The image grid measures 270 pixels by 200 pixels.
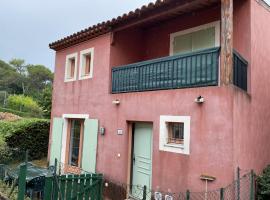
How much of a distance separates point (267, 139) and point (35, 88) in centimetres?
7419

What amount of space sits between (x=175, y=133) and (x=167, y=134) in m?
0.23

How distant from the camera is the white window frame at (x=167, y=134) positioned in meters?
7.30

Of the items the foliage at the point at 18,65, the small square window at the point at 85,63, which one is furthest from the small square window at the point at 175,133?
the foliage at the point at 18,65

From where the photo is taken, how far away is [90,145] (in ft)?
35.5

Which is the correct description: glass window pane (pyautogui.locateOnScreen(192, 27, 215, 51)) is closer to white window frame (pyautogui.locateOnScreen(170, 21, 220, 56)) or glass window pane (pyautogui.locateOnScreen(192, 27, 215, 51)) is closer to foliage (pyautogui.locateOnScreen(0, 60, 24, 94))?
white window frame (pyautogui.locateOnScreen(170, 21, 220, 56))

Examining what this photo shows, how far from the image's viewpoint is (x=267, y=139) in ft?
27.9

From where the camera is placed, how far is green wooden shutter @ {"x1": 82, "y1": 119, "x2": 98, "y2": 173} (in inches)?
416

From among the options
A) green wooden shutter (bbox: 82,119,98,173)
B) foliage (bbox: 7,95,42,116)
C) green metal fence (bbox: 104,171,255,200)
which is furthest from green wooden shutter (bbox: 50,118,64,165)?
foliage (bbox: 7,95,42,116)

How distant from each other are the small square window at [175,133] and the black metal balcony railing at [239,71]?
188cm

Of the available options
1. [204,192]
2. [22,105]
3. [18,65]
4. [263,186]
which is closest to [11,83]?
[18,65]

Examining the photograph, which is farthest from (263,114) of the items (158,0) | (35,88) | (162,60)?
(35,88)

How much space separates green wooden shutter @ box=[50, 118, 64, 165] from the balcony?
14.6ft

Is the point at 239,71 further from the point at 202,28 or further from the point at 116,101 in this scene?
the point at 116,101

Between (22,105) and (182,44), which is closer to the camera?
(182,44)
